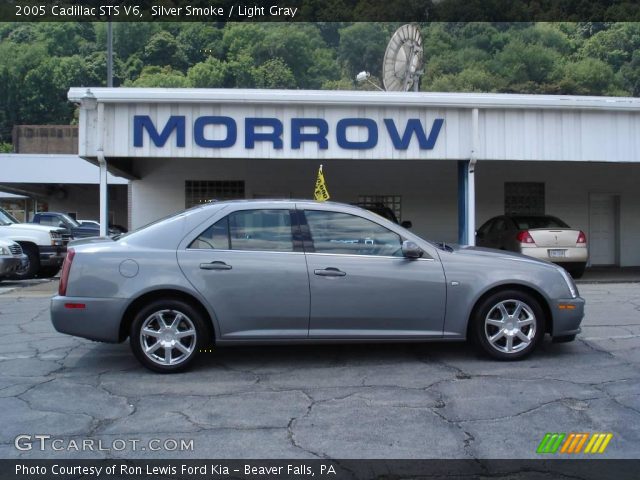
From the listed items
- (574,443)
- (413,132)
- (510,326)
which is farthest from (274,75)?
(574,443)

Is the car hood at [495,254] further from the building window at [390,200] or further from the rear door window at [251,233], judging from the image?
the building window at [390,200]

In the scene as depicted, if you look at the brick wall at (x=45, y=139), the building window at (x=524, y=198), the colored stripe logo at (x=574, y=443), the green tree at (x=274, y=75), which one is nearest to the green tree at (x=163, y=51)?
the green tree at (x=274, y=75)

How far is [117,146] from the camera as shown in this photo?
41.6 feet

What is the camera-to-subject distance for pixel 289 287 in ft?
19.1

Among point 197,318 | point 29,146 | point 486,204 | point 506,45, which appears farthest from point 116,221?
point 506,45

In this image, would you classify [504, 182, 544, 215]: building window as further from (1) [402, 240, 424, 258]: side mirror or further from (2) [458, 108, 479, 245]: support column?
(1) [402, 240, 424, 258]: side mirror

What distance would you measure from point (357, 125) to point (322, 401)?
8.68 metres

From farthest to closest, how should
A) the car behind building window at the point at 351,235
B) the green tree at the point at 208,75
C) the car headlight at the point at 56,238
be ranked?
the green tree at the point at 208,75, the car headlight at the point at 56,238, the car behind building window at the point at 351,235

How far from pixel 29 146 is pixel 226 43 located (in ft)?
169

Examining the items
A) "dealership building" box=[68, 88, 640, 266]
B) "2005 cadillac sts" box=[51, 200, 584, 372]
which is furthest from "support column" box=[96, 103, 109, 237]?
"2005 cadillac sts" box=[51, 200, 584, 372]

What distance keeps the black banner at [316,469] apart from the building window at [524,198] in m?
14.8

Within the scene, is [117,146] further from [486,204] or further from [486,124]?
[486,204]

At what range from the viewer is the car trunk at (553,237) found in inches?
526

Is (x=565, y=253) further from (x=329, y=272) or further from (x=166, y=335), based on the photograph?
(x=166, y=335)
